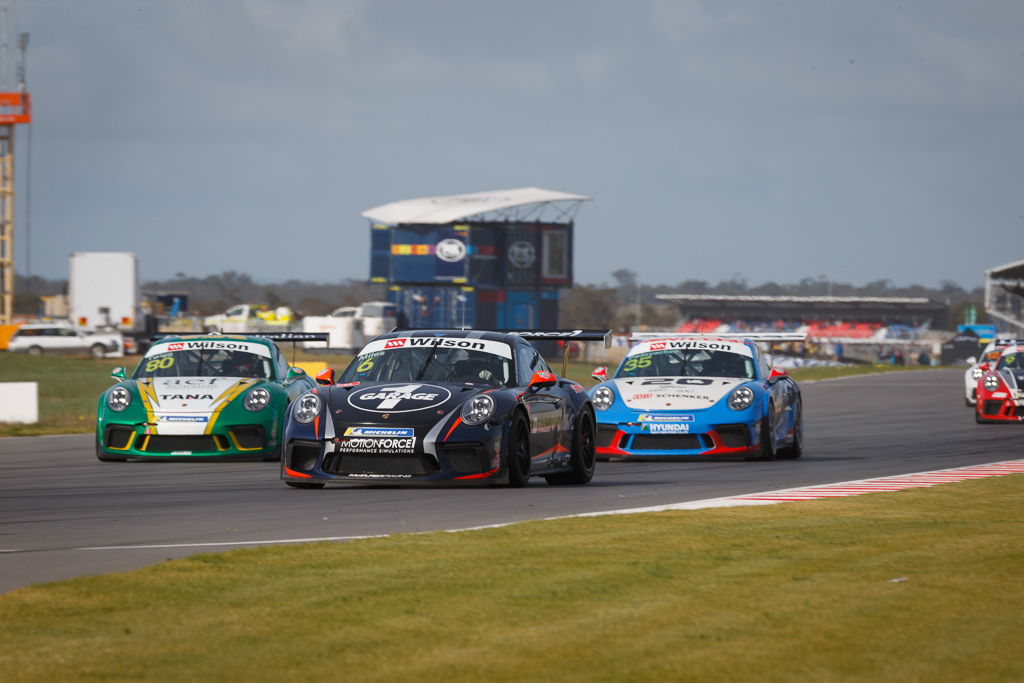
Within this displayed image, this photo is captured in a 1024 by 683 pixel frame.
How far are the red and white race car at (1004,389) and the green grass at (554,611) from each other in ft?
51.4

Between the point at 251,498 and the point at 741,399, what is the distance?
6225mm

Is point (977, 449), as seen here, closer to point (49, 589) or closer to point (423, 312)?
point (49, 589)

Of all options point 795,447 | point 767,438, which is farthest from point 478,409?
point 795,447

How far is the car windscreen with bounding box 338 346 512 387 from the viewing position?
12727 mm

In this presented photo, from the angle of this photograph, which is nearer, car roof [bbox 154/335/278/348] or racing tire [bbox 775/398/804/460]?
racing tire [bbox 775/398/804/460]

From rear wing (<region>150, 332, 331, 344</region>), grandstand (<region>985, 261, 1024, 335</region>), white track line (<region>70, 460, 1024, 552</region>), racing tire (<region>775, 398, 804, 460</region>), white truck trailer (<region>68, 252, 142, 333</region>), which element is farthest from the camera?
grandstand (<region>985, 261, 1024, 335</region>)

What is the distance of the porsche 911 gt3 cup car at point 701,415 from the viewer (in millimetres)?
15914

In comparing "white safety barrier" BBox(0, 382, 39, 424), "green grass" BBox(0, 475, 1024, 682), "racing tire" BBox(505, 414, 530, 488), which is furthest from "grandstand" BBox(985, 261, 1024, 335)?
"green grass" BBox(0, 475, 1024, 682)

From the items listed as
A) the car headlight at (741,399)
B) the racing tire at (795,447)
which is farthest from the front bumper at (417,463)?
the racing tire at (795,447)

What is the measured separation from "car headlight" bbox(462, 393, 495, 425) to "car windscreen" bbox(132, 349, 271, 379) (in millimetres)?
5285

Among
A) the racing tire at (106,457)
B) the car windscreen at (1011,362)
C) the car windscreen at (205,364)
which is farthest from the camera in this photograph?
the car windscreen at (1011,362)

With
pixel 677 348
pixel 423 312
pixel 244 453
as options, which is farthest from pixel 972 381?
pixel 423 312

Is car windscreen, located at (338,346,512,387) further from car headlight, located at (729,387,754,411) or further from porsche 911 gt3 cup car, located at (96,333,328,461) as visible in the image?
car headlight, located at (729,387,754,411)

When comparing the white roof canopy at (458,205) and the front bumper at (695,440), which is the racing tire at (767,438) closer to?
the front bumper at (695,440)
